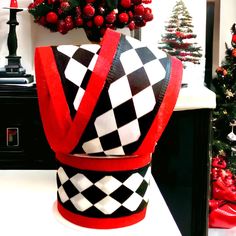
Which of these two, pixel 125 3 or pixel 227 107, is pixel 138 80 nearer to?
pixel 125 3

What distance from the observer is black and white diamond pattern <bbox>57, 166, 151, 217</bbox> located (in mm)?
938

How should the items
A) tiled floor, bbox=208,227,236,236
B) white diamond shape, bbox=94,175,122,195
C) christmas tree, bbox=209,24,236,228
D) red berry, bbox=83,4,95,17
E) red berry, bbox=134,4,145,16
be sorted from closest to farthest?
white diamond shape, bbox=94,175,122,195 → red berry, bbox=83,4,95,17 → red berry, bbox=134,4,145,16 → tiled floor, bbox=208,227,236,236 → christmas tree, bbox=209,24,236,228

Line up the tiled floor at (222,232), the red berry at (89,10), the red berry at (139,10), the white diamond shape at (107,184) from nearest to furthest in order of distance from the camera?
1. the white diamond shape at (107,184)
2. the red berry at (89,10)
3. the red berry at (139,10)
4. the tiled floor at (222,232)

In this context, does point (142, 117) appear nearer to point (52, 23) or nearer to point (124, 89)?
point (124, 89)

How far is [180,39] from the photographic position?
1654 mm

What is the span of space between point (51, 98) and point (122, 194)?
292 millimetres

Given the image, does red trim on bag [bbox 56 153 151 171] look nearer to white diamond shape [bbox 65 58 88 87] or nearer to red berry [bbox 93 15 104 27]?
white diamond shape [bbox 65 58 88 87]

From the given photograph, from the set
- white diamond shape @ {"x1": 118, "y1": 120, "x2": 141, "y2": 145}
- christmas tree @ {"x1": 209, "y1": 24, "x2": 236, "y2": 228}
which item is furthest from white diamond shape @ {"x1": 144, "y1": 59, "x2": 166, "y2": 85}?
christmas tree @ {"x1": 209, "y1": 24, "x2": 236, "y2": 228}

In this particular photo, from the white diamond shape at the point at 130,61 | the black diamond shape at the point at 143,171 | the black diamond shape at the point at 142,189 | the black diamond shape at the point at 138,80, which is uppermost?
the white diamond shape at the point at 130,61

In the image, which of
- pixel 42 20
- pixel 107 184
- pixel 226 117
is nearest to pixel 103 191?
pixel 107 184

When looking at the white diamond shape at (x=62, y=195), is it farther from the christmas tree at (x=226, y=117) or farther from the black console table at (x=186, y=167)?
the christmas tree at (x=226, y=117)

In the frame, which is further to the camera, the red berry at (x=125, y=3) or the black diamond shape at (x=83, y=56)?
the red berry at (x=125, y=3)

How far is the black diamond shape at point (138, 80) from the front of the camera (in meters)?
0.86

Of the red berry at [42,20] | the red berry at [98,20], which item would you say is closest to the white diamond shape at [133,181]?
the red berry at [98,20]
